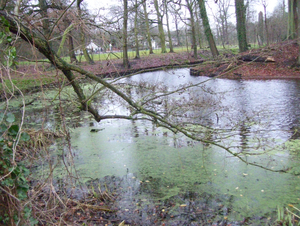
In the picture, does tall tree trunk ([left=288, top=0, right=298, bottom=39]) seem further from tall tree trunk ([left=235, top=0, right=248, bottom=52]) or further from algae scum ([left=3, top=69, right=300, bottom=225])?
algae scum ([left=3, top=69, right=300, bottom=225])

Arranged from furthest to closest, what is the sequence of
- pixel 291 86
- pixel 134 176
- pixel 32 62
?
pixel 291 86, pixel 134 176, pixel 32 62

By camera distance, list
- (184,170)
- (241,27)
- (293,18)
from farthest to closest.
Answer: (241,27) < (293,18) < (184,170)

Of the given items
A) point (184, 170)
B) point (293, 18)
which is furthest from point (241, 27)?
point (184, 170)

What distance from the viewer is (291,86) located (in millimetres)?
11398

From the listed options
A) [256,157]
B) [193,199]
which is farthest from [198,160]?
[193,199]

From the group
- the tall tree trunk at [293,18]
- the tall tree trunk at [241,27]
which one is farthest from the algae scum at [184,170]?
the tall tree trunk at [241,27]

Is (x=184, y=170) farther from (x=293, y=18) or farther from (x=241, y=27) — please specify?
(x=241, y=27)

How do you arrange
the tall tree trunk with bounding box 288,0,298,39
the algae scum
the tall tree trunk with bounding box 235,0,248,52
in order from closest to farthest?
1. the algae scum
2. the tall tree trunk with bounding box 288,0,298,39
3. the tall tree trunk with bounding box 235,0,248,52

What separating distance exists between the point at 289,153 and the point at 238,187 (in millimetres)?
1596

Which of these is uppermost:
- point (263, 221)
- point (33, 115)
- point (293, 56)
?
point (293, 56)

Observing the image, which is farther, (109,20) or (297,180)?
(297,180)

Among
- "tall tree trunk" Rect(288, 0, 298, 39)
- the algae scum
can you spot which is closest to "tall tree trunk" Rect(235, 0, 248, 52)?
"tall tree trunk" Rect(288, 0, 298, 39)

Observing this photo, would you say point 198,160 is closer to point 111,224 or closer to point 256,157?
point 256,157

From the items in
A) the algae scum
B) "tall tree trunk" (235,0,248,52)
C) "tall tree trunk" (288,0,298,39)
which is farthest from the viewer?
"tall tree trunk" (235,0,248,52)
